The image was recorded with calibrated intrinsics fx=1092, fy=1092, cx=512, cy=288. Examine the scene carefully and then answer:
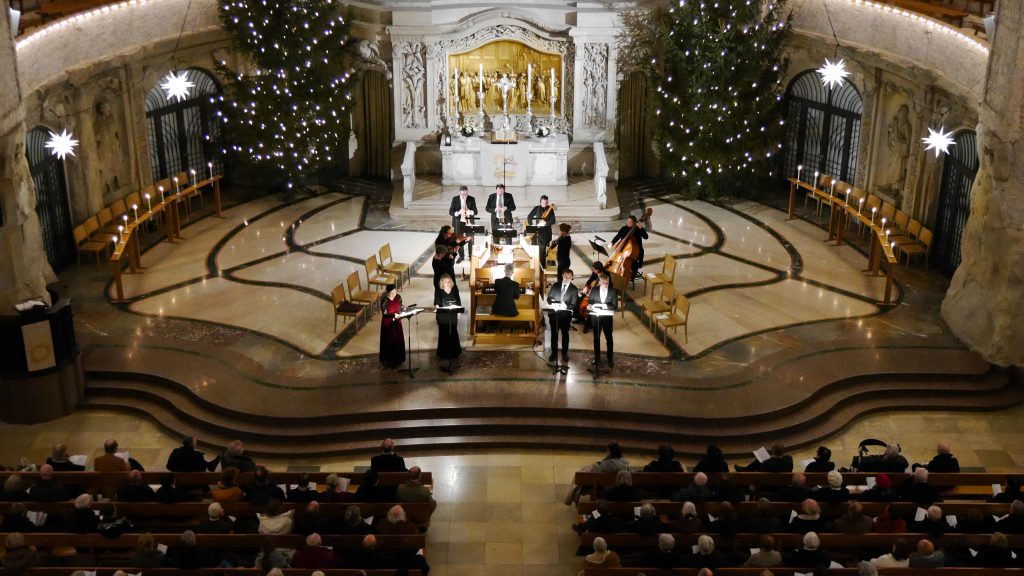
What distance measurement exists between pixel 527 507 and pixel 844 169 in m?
13.4

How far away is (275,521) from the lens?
11.1 metres

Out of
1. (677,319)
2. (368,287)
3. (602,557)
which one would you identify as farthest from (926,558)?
(368,287)

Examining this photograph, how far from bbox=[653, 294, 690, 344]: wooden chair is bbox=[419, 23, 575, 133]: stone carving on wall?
9.19 metres

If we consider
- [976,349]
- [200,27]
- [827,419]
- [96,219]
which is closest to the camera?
[827,419]

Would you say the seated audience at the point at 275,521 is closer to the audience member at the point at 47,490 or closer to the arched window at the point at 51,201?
the audience member at the point at 47,490

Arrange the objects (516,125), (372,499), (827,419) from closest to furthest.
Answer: (372,499)
(827,419)
(516,125)

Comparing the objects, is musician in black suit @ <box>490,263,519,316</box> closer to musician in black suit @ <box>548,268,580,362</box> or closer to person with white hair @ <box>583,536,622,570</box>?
musician in black suit @ <box>548,268,580,362</box>

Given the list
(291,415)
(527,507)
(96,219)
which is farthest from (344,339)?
(96,219)

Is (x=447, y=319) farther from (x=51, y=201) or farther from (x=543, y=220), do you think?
(x=51, y=201)

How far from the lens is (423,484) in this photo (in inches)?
484

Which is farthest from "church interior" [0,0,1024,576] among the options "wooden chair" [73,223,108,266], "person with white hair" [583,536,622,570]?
"wooden chair" [73,223,108,266]

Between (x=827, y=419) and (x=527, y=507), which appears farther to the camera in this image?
(x=827, y=419)

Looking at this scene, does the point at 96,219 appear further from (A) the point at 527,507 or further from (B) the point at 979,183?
(B) the point at 979,183

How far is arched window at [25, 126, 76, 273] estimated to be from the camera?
19.2 m
